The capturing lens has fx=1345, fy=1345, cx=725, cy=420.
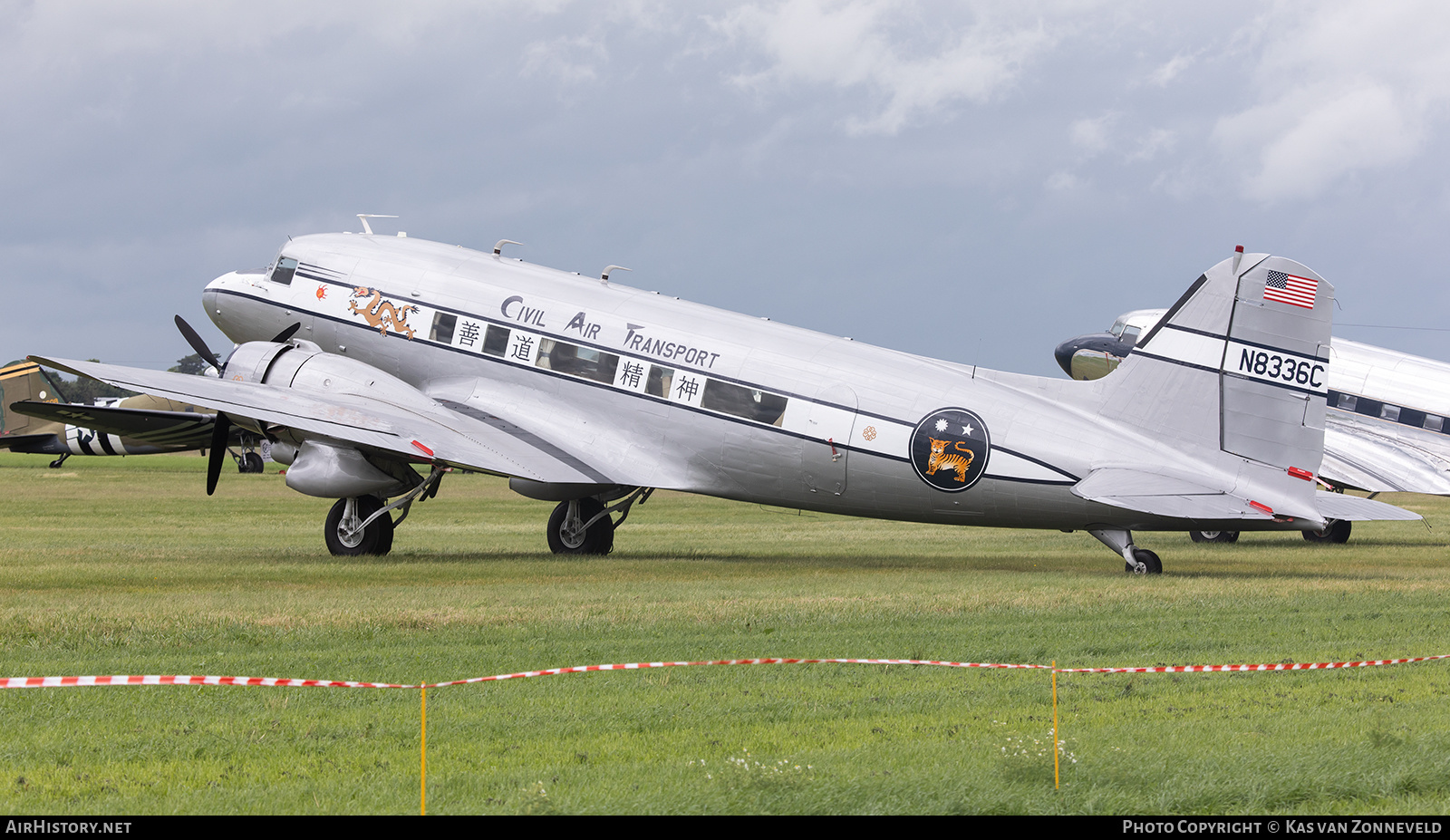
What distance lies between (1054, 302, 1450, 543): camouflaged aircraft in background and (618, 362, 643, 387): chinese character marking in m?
14.5

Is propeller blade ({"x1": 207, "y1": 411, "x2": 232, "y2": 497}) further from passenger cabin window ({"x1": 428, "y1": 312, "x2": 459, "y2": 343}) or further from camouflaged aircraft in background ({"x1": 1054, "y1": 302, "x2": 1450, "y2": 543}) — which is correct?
camouflaged aircraft in background ({"x1": 1054, "y1": 302, "x2": 1450, "y2": 543})

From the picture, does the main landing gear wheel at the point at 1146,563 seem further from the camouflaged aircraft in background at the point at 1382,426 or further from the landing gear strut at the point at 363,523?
the landing gear strut at the point at 363,523

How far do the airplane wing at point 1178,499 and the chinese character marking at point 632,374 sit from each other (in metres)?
7.52

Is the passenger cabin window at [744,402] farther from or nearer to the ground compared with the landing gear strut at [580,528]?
farther from the ground

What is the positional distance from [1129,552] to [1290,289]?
15.0 ft

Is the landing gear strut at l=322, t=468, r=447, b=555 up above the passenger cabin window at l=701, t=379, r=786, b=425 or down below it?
below

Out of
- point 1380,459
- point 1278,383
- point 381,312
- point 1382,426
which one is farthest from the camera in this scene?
point 1382,426

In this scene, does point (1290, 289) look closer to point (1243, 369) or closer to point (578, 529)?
point (1243, 369)

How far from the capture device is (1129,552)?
20641 millimetres

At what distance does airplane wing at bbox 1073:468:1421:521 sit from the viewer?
736 inches

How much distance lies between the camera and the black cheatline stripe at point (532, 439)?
22594 mm

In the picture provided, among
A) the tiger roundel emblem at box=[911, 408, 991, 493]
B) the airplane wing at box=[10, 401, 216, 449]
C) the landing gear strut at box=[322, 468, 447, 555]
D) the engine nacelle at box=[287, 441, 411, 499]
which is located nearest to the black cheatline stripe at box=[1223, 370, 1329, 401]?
the tiger roundel emblem at box=[911, 408, 991, 493]

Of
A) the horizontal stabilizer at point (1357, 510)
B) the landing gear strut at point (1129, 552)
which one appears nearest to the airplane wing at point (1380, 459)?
the horizontal stabilizer at point (1357, 510)

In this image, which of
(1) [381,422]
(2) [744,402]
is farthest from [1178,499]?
(1) [381,422]
